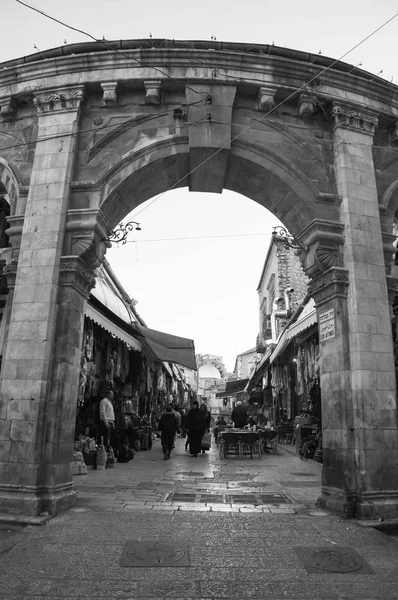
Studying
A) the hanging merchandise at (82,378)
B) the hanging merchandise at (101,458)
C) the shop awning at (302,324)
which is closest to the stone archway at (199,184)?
the hanging merchandise at (82,378)

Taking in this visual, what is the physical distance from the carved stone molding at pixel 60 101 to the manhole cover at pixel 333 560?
22.7 ft

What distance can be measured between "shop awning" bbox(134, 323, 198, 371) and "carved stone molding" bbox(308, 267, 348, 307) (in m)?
5.68

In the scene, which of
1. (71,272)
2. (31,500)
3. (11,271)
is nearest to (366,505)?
(31,500)

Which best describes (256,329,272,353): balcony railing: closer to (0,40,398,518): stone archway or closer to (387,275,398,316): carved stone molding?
(0,40,398,518): stone archway

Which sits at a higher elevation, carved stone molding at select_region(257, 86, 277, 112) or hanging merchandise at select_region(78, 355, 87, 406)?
carved stone molding at select_region(257, 86, 277, 112)

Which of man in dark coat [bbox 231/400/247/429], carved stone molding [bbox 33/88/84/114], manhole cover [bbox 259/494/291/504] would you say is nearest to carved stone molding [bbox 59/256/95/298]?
carved stone molding [bbox 33/88/84/114]

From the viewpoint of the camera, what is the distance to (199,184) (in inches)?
327

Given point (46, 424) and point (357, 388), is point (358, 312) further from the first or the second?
point (46, 424)

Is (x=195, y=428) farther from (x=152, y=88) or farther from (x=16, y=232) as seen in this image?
(x=152, y=88)

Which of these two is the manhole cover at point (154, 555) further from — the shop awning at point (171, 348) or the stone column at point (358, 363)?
the shop awning at point (171, 348)

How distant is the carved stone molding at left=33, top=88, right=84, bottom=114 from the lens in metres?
7.13

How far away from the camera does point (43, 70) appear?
7.37 meters

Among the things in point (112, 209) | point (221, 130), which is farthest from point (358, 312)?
point (112, 209)

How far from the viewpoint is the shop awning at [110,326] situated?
8.63 m
